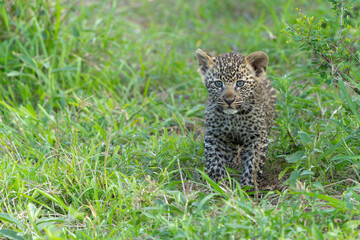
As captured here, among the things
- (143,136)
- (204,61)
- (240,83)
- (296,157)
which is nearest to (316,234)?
(296,157)

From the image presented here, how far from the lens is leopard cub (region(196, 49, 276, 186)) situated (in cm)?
539

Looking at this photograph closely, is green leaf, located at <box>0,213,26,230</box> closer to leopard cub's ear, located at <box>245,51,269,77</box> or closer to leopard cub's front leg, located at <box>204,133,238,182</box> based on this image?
leopard cub's front leg, located at <box>204,133,238,182</box>

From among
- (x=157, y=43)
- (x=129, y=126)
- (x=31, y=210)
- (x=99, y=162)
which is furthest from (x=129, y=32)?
(x=31, y=210)

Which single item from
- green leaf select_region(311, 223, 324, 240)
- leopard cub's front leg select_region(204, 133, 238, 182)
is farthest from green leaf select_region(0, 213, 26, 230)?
green leaf select_region(311, 223, 324, 240)

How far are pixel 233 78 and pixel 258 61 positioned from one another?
428 mm

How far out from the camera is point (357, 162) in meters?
5.04

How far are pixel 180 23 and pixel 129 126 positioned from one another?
4.50 metres

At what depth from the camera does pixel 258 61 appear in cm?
561

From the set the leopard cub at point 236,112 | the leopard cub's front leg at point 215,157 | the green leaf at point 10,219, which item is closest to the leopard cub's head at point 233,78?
the leopard cub at point 236,112

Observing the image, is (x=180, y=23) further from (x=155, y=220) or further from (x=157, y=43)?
(x=155, y=220)

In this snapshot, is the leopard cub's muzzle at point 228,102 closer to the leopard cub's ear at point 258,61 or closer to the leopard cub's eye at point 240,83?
the leopard cub's eye at point 240,83

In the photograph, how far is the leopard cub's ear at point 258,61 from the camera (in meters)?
5.52

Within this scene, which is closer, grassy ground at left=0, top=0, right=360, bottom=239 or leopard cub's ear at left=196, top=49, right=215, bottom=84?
grassy ground at left=0, top=0, right=360, bottom=239

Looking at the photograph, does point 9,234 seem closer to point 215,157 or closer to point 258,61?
point 215,157
